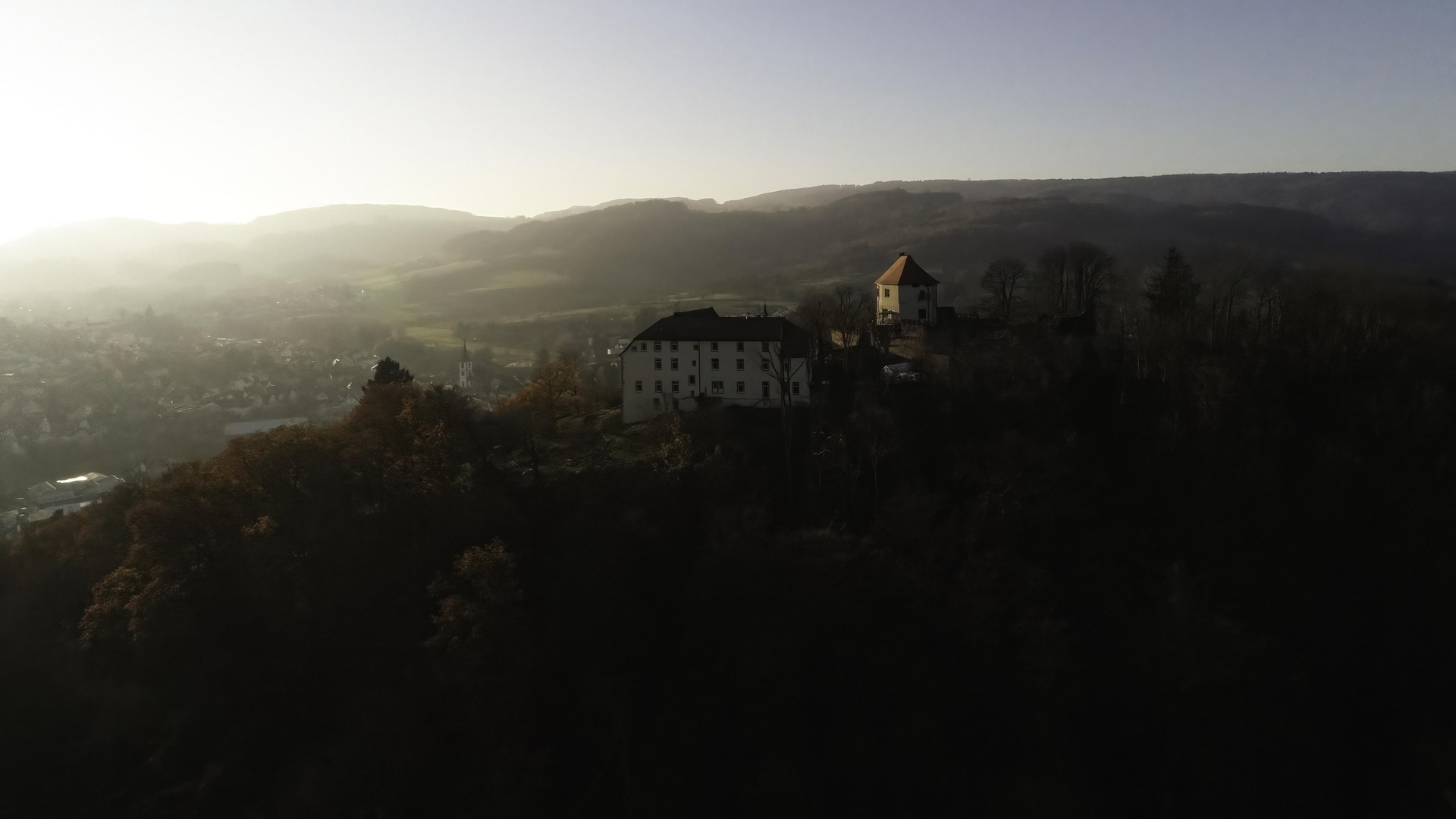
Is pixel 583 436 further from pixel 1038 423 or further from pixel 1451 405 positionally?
pixel 1451 405

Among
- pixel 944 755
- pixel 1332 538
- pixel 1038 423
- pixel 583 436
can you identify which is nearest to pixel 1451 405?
pixel 1332 538

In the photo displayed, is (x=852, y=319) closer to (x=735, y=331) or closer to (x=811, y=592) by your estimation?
(x=735, y=331)

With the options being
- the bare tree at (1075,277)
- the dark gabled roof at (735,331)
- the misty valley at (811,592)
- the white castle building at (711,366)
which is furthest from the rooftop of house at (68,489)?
the bare tree at (1075,277)

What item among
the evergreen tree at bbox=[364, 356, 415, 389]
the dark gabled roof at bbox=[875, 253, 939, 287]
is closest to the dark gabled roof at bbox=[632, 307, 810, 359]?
the dark gabled roof at bbox=[875, 253, 939, 287]

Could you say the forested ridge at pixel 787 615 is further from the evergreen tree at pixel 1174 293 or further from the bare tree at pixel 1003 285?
the bare tree at pixel 1003 285

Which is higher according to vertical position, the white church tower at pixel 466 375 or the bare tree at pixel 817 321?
the bare tree at pixel 817 321

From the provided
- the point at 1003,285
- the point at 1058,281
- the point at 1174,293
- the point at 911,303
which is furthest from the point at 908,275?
the point at 1174,293
